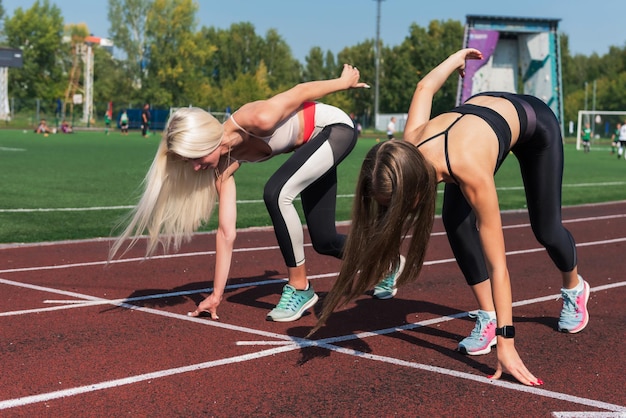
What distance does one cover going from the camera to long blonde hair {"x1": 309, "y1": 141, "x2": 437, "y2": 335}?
14.1ft

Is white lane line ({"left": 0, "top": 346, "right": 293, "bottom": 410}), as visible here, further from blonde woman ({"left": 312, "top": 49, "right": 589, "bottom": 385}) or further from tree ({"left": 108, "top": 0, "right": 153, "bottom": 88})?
tree ({"left": 108, "top": 0, "right": 153, "bottom": 88})

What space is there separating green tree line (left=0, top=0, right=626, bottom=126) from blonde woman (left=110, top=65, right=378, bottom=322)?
7771 cm

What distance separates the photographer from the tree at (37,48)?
87.4 m

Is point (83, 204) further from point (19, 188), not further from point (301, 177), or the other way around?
point (301, 177)

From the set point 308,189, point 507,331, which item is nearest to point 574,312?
point 507,331

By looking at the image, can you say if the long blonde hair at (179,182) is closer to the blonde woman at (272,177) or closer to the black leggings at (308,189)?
the blonde woman at (272,177)

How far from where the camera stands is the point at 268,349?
543cm

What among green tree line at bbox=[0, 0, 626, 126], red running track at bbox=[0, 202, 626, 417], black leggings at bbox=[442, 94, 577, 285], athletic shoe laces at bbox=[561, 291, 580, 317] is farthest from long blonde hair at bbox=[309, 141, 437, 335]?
green tree line at bbox=[0, 0, 626, 126]

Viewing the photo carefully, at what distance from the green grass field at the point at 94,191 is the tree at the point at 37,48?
63.1 metres

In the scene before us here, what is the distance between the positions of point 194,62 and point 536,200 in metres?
90.5

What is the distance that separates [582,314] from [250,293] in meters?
2.84

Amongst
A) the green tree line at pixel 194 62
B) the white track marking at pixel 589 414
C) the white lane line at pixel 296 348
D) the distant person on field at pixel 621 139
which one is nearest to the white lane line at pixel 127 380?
the white lane line at pixel 296 348

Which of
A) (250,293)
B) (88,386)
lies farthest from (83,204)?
(88,386)

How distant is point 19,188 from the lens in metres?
16.5
